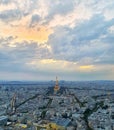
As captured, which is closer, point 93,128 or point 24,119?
point 93,128

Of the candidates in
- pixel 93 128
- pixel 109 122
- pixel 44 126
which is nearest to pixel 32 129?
pixel 44 126

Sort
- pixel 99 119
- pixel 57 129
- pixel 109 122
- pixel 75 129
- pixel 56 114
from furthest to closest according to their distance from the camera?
pixel 56 114 < pixel 99 119 < pixel 109 122 < pixel 75 129 < pixel 57 129

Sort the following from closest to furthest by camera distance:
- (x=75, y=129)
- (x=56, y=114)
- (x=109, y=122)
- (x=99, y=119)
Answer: (x=75, y=129) < (x=109, y=122) < (x=99, y=119) < (x=56, y=114)

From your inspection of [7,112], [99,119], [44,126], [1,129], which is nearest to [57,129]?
[44,126]

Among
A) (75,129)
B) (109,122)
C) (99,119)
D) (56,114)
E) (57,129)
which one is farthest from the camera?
(56,114)

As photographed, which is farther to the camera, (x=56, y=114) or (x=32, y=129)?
(x=56, y=114)

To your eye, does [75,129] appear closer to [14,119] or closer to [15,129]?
[15,129]

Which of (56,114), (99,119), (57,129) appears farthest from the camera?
(56,114)

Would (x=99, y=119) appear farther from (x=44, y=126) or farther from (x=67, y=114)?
(x=44, y=126)
